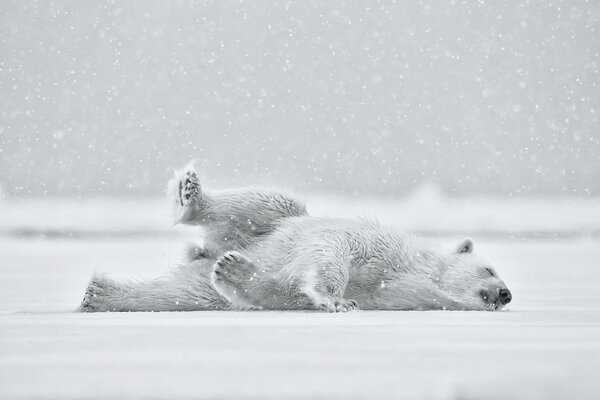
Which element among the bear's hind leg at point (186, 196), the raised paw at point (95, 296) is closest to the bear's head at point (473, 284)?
the bear's hind leg at point (186, 196)

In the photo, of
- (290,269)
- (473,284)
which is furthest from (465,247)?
(290,269)

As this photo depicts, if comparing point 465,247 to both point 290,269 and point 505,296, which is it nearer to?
point 505,296

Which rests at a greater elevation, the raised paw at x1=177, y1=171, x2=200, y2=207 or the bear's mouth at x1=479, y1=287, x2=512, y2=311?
the raised paw at x1=177, y1=171, x2=200, y2=207

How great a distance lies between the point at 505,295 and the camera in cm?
454

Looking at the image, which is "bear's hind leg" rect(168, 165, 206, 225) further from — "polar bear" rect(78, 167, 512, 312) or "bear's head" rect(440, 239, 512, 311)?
"bear's head" rect(440, 239, 512, 311)

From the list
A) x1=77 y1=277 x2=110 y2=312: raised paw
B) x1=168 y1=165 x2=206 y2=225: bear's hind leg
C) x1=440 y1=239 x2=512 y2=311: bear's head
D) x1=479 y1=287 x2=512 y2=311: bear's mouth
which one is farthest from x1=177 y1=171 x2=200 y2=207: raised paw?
x1=479 y1=287 x2=512 y2=311: bear's mouth

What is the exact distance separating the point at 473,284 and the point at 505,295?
21 centimetres

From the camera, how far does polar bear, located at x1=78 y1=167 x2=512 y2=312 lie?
4520 mm

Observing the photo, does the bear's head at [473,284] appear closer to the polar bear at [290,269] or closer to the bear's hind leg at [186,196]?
the polar bear at [290,269]

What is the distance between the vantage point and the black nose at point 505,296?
14.9 ft

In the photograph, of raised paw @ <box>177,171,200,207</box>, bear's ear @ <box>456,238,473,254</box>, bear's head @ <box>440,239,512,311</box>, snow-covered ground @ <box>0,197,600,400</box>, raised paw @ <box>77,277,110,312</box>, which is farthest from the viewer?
bear's ear @ <box>456,238,473,254</box>

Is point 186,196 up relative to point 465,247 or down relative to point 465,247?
up

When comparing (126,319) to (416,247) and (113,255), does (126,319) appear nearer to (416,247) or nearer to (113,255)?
(416,247)

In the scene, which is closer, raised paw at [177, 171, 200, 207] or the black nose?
the black nose
